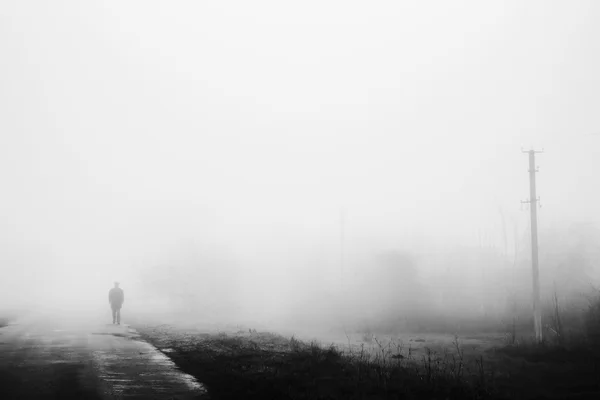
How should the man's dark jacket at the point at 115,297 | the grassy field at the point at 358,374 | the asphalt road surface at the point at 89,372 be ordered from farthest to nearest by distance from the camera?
the man's dark jacket at the point at 115,297
the grassy field at the point at 358,374
the asphalt road surface at the point at 89,372

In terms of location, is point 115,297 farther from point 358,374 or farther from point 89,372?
point 358,374

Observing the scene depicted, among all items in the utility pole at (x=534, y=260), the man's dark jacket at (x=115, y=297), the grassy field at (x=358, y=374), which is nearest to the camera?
the grassy field at (x=358, y=374)

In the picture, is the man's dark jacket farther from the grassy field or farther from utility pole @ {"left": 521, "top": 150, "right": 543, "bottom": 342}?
utility pole @ {"left": 521, "top": 150, "right": 543, "bottom": 342}

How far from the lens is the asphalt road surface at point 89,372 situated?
1263 centimetres

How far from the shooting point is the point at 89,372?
15.7 m

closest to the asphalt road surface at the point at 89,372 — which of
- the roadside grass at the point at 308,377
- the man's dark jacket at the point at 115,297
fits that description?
the roadside grass at the point at 308,377

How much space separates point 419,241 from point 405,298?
42060 mm

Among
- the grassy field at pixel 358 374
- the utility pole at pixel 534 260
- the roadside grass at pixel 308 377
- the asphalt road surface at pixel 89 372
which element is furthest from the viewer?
the utility pole at pixel 534 260

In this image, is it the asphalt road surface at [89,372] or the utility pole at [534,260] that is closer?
the asphalt road surface at [89,372]

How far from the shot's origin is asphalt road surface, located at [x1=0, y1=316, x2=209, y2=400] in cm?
1263

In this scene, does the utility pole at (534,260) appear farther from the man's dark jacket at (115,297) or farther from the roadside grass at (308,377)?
the man's dark jacket at (115,297)

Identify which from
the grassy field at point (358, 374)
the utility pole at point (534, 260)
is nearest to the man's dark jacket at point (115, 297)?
the grassy field at point (358, 374)

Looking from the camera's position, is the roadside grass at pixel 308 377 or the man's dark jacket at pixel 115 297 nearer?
the roadside grass at pixel 308 377

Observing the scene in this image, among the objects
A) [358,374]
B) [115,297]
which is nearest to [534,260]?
[358,374]
